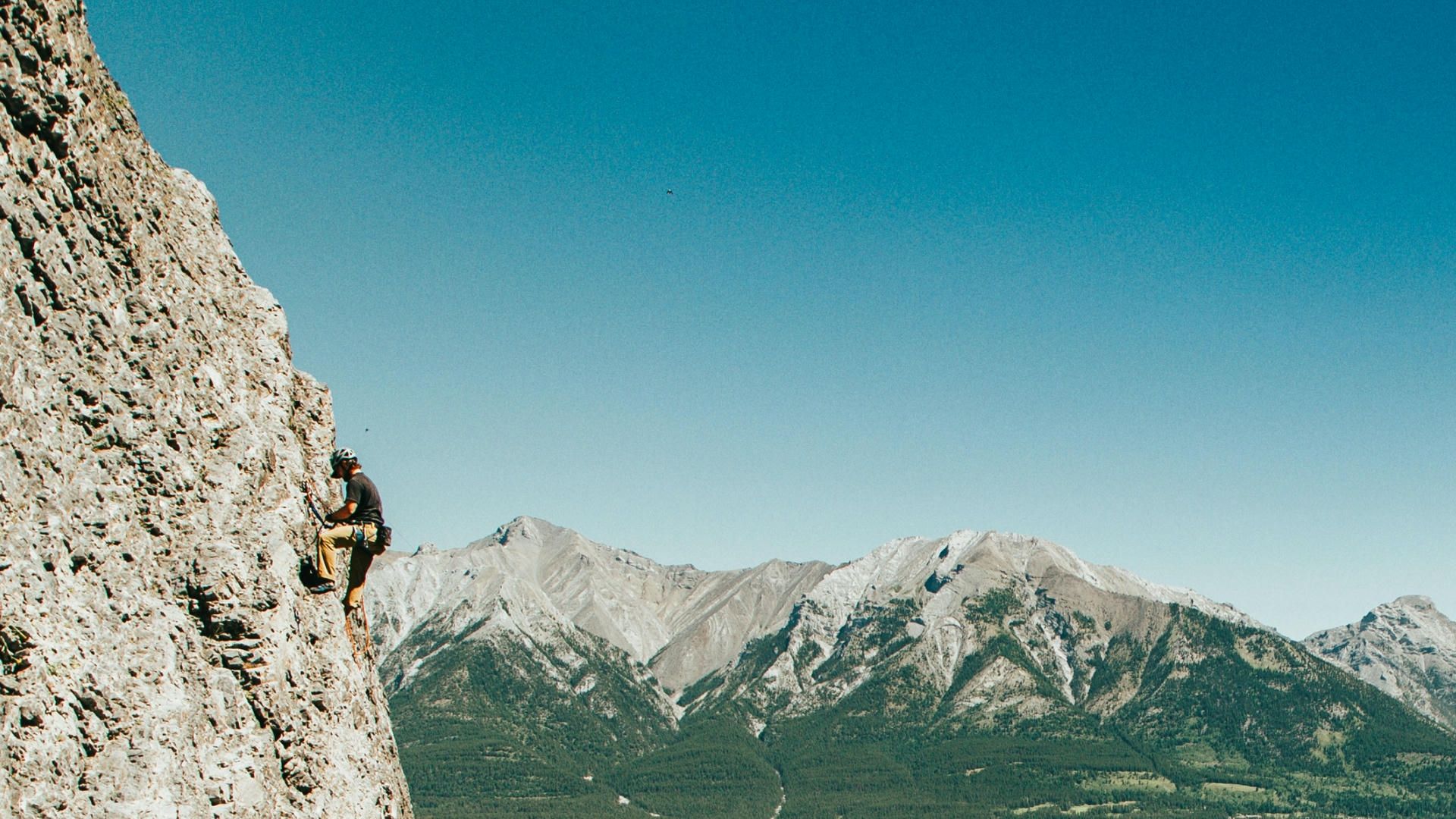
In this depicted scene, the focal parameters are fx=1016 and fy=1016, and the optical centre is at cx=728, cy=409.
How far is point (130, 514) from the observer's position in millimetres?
13258

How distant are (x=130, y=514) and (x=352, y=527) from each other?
15.2ft

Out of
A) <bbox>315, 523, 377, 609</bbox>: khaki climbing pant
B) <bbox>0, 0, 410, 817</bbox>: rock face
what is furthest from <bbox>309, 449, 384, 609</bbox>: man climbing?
<bbox>0, 0, 410, 817</bbox>: rock face

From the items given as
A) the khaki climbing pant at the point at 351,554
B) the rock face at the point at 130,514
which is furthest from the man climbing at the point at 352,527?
the rock face at the point at 130,514

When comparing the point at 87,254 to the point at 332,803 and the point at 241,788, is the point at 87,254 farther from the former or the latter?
the point at 332,803

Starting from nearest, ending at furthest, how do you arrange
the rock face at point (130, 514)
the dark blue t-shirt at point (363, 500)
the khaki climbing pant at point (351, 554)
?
the rock face at point (130, 514), the khaki climbing pant at point (351, 554), the dark blue t-shirt at point (363, 500)

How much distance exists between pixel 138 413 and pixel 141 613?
8.72 feet

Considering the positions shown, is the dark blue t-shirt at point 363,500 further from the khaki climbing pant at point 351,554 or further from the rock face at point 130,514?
the rock face at point 130,514

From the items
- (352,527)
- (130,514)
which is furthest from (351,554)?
(130,514)

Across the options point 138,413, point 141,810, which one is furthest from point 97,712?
point 138,413

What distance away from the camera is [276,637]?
1466cm

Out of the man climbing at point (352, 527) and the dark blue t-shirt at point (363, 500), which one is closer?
the man climbing at point (352, 527)

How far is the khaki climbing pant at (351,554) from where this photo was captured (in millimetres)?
16672

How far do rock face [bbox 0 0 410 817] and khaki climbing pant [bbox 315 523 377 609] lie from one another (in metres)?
0.43

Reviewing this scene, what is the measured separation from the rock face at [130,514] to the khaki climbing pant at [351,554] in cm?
43
